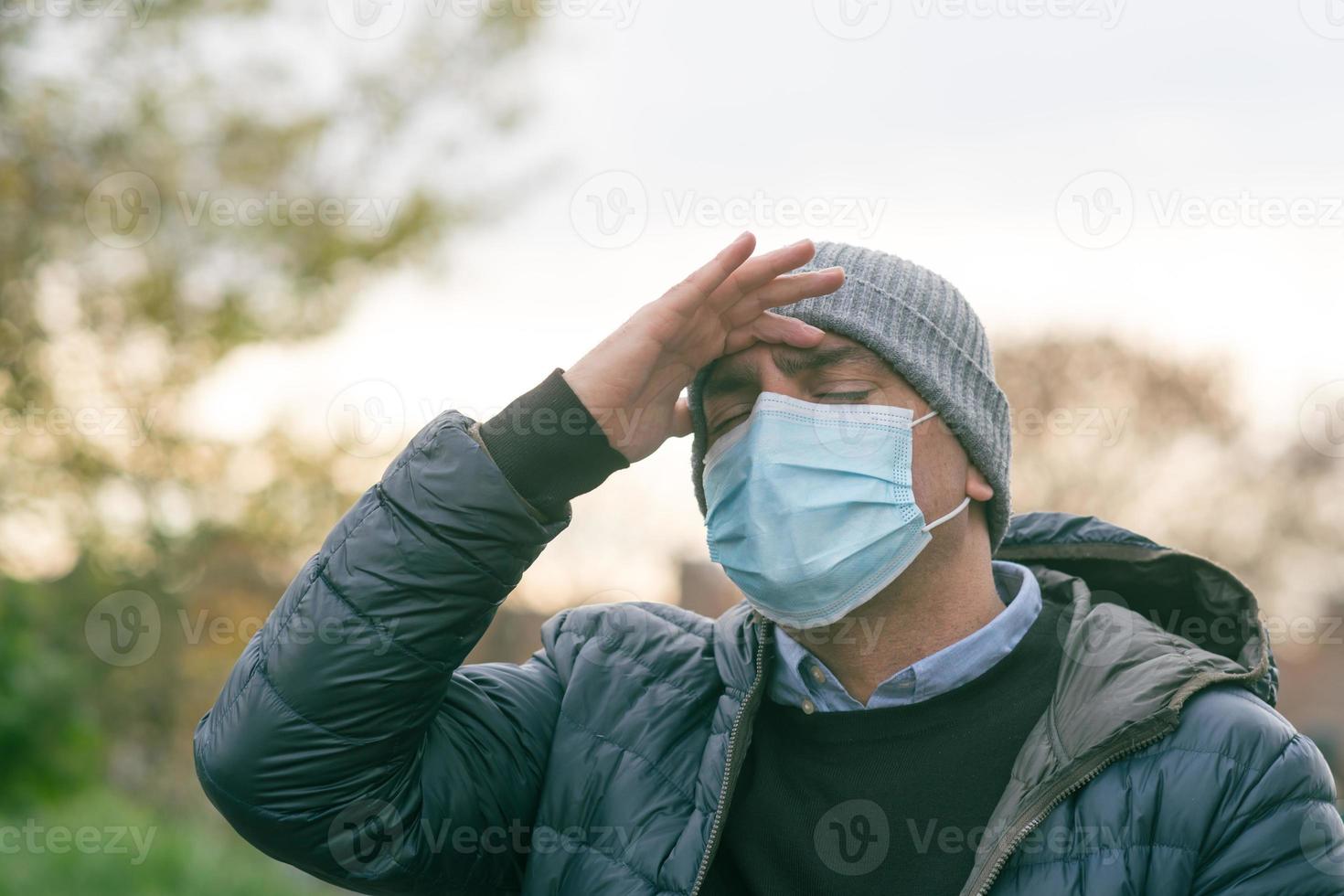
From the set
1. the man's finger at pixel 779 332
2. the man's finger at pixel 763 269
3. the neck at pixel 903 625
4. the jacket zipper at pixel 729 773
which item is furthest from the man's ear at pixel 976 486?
the man's finger at pixel 763 269

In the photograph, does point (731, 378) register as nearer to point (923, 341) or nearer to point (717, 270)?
point (717, 270)

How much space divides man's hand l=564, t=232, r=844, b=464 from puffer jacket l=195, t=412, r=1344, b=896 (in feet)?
0.97

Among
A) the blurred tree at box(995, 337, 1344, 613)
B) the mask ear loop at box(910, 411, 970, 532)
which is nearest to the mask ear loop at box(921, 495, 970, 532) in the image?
the mask ear loop at box(910, 411, 970, 532)

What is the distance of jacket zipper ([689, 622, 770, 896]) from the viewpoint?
262cm

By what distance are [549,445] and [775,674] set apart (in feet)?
2.67

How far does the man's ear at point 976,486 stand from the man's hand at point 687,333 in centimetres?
56

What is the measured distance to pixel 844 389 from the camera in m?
3.07

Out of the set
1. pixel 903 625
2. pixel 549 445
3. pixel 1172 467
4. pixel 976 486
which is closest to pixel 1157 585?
pixel 976 486

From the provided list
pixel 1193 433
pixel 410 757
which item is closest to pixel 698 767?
pixel 410 757

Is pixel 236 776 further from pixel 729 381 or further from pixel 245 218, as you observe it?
pixel 245 218

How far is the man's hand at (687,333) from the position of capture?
2814mm

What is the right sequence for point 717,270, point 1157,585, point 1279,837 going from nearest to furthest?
point 1279,837 < point 717,270 < point 1157,585

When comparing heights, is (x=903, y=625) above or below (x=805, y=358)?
below

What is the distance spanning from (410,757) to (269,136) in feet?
29.7
